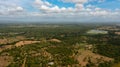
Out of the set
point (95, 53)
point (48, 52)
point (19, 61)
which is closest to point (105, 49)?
point (95, 53)

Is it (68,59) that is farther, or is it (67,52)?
(67,52)

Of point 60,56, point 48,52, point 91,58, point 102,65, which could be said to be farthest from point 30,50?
point 102,65

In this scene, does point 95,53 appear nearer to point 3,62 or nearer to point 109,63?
point 109,63

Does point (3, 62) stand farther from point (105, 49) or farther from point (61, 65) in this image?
point (105, 49)

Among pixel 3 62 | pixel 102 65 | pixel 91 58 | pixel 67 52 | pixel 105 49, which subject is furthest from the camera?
pixel 105 49

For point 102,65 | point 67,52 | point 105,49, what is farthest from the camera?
point 105,49

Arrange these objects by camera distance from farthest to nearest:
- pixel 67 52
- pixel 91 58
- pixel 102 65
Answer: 1. pixel 67 52
2. pixel 91 58
3. pixel 102 65

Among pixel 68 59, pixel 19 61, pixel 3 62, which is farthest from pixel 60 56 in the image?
pixel 3 62

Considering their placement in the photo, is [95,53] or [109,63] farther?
[95,53]
